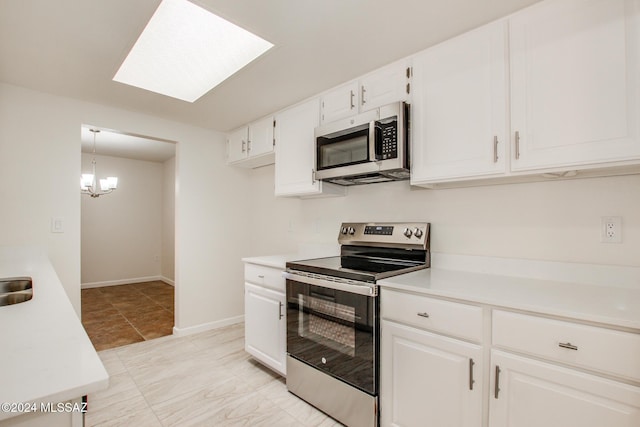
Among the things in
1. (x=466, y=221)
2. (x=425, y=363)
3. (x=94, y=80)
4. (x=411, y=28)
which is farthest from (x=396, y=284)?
(x=94, y=80)

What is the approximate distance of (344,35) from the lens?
1760mm

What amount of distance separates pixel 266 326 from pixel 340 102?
179cm

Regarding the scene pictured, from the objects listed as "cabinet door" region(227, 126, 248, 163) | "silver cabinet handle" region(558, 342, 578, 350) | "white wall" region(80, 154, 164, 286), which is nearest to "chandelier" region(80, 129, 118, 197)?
"white wall" region(80, 154, 164, 286)

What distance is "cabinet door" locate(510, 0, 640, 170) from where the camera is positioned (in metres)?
1.27

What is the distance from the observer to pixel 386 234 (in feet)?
7.41

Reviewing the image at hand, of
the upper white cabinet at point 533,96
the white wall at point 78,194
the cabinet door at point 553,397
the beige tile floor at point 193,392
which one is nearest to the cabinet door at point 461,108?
the upper white cabinet at point 533,96

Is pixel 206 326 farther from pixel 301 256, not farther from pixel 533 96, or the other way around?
pixel 533 96

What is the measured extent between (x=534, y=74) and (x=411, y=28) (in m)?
0.65

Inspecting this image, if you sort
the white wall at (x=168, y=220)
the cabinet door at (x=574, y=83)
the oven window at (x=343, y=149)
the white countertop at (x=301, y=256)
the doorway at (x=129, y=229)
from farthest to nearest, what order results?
the white wall at (x=168, y=220) < the doorway at (x=129, y=229) < the white countertop at (x=301, y=256) < the oven window at (x=343, y=149) < the cabinet door at (x=574, y=83)

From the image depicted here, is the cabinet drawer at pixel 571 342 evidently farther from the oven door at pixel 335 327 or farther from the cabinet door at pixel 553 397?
the oven door at pixel 335 327

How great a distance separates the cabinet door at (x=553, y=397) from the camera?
3.56 feet

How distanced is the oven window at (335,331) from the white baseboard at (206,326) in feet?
5.41

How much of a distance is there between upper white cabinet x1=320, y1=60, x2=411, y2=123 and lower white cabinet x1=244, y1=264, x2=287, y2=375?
4.20 ft

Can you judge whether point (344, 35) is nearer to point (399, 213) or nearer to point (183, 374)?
point (399, 213)
